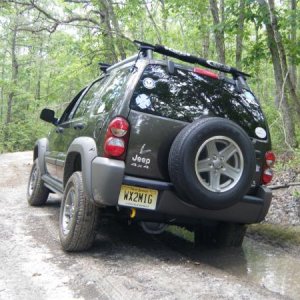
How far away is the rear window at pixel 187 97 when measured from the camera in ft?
12.7

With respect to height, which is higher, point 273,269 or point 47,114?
point 47,114

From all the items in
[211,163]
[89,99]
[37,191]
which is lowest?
[37,191]

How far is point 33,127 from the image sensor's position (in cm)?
2716

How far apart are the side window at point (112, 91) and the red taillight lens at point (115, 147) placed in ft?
1.53

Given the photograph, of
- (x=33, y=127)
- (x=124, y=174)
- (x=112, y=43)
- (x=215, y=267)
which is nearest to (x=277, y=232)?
(x=215, y=267)

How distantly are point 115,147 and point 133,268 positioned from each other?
41.4 inches

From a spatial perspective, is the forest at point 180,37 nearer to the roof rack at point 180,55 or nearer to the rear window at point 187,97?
the roof rack at point 180,55

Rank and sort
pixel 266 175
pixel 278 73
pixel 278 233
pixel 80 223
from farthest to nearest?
pixel 278 73
pixel 278 233
pixel 266 175
pixel 80 223

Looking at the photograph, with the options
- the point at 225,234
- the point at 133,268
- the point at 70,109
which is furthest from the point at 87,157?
the point at 70,109

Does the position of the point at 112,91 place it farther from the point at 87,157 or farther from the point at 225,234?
the point at 225,234

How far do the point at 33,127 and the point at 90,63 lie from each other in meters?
14.7

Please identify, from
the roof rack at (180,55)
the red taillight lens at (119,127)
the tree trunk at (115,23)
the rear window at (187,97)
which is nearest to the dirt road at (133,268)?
the red taillight lens at (119,127)

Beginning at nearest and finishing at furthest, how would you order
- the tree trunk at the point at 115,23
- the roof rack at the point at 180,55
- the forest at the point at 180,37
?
the roof rack at the point at 180,55, the forest at the point at 180,37, the tree trunk at the point at 115,23

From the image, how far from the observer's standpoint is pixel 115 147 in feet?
11.9
